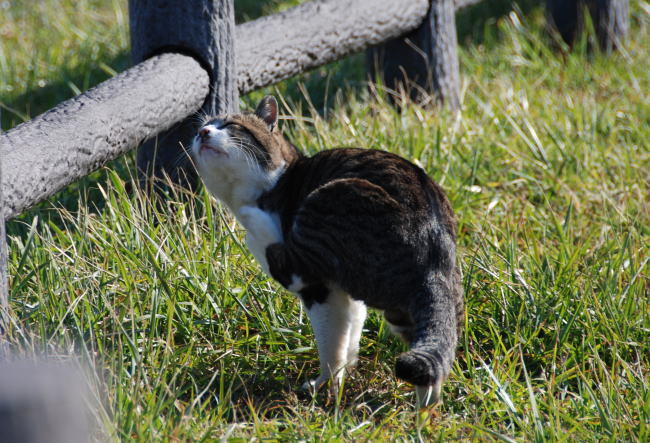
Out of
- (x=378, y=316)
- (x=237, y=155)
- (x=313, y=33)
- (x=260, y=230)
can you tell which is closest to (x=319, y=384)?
(x=378, y=316)

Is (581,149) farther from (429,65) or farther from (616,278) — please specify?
(616,278)

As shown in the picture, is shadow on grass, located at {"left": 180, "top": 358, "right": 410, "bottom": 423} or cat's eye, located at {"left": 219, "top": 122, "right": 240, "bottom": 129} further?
cat's eye, located at {"left": 219, "top": 122, "right": 240, "bottom": 129}

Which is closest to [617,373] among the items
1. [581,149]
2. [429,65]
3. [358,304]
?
[358,304]

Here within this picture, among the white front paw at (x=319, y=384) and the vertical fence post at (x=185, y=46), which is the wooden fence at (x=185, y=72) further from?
the white front paw at (x=319, y=384)

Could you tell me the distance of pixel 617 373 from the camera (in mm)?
2523

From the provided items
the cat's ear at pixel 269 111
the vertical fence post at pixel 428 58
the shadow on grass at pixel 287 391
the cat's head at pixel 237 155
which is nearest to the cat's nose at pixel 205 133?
the cat's head at pixel 237 155

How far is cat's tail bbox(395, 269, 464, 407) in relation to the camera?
86.0 inches

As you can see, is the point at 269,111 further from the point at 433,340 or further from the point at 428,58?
the point at 428,58

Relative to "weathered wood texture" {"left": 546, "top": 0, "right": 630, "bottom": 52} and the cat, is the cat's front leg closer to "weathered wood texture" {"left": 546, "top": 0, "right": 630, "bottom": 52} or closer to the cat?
the cat

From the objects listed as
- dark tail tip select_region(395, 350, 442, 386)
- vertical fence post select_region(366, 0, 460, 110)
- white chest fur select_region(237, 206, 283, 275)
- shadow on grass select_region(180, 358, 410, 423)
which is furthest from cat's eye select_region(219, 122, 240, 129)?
vertical fence post select_region(366, 0, 460, 110)

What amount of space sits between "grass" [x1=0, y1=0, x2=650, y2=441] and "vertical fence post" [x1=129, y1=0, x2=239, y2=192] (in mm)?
223

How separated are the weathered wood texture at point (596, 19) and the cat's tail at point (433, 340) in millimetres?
3867

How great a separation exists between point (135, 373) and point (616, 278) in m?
1.70

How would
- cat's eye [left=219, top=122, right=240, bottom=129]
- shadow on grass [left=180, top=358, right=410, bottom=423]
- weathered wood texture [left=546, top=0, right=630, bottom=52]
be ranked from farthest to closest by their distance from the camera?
weathered wood texture [left=546, top=0, right=630, bottom=52] < cat's eye [left=219, top=122, right=240, bottom=129] < shadow on grass [left=180, top=358, right=410, bottom=423]
